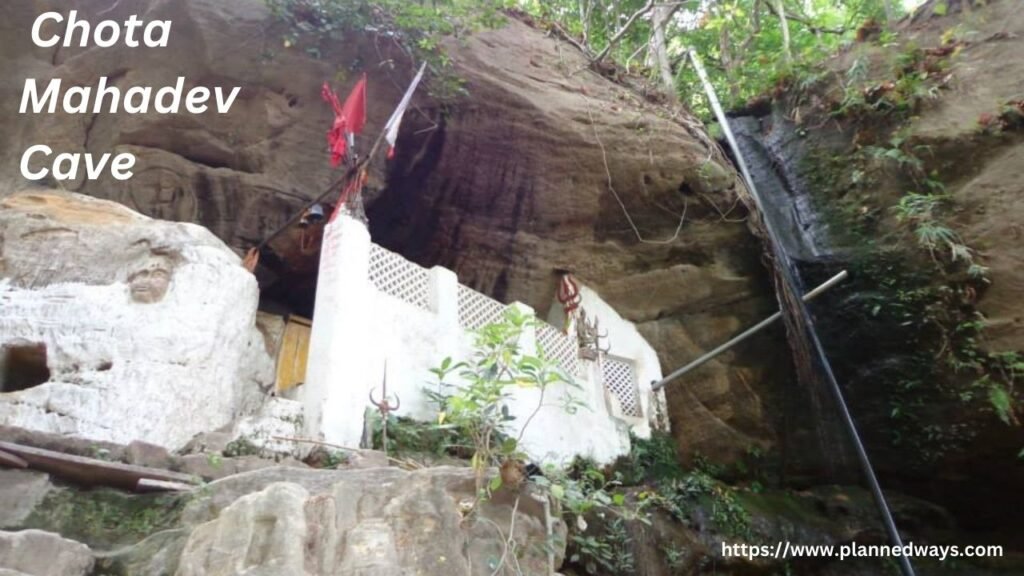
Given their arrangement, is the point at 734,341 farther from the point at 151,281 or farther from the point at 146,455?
the point at 146,455

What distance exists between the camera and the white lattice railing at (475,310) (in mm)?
8750

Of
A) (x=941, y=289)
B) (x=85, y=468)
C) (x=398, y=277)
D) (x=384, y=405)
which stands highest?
(x=941, y=289)

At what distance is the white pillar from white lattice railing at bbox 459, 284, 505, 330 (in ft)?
4.67

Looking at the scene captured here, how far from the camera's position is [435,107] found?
32.1 ft

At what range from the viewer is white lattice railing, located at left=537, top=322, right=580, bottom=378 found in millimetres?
9391

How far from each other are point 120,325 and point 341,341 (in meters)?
1.77

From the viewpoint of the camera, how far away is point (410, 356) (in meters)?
7.69

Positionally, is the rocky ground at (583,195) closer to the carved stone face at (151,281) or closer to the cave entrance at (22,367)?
the carved stone face at (151,281)

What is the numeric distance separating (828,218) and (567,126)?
12.8ft

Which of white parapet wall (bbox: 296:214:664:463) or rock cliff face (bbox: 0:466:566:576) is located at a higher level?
white parapet wall (bbox: 296:214:664:463)

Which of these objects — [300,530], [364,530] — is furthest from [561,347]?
[300,530]

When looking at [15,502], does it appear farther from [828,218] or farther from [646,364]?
[828,218]

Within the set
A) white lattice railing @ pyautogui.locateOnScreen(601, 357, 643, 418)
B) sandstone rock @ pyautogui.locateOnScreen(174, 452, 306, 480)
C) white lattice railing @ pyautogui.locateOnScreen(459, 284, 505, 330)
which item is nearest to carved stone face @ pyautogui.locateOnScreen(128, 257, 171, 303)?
sandstone rock @ pyautogui.locateOnScreen(174, 452, 306, 480)

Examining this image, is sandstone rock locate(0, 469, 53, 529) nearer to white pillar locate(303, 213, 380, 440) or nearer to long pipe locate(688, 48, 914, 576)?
white pillar locate(303, 213, 380, 440)
